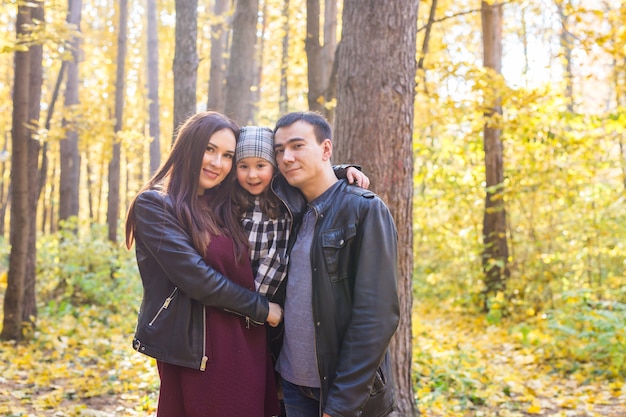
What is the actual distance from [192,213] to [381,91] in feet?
6.59

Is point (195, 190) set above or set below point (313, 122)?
below

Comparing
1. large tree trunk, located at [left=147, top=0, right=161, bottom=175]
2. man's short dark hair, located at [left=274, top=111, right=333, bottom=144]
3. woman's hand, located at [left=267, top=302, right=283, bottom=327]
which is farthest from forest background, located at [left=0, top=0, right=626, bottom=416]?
woman's hand, located at [left=267, top=302, right=283, bottom=327]

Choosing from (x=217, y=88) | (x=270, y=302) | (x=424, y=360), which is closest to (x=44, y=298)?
(x=217, y=88)

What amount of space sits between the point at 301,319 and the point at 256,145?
0.88m

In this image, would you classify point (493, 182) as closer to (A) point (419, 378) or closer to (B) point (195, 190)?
(A) point (419, 378)

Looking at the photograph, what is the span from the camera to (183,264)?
265cm

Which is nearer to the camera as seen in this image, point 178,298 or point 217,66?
point 178,298

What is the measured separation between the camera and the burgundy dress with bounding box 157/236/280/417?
2746 millimetres

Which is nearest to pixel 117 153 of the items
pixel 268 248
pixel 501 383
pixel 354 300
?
pixel 501 383

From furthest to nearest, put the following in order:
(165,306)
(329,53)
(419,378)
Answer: (329,53) < (419,378) < (165,306)

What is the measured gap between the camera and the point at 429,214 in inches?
498

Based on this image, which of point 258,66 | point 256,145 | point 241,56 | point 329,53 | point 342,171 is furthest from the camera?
point 258,66

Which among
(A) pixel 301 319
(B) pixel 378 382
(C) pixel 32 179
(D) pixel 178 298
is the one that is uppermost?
(C) pixel 32 179

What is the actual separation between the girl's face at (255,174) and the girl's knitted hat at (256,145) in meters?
0.02
